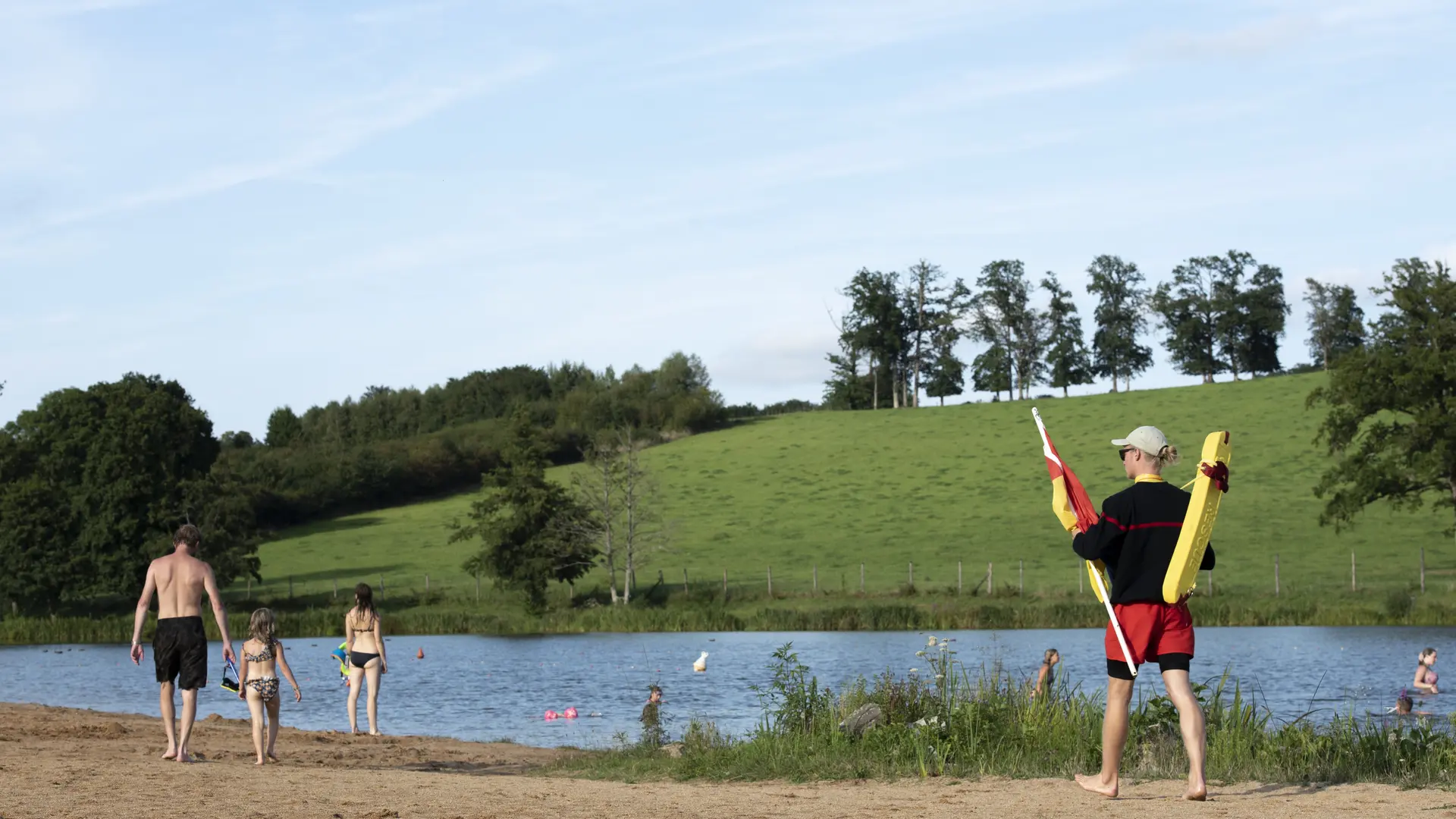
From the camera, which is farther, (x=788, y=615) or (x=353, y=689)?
(x=788, y=615)

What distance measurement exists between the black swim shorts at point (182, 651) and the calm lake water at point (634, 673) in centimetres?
719

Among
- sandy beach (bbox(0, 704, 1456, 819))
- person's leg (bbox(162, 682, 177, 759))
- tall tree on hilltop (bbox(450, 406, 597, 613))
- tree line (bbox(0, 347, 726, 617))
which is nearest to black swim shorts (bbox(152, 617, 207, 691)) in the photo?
person's leg (bbox(162, 682, 177, 759))

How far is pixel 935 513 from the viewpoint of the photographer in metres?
66.5

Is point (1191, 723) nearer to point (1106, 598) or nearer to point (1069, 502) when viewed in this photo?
point (1106, 598)

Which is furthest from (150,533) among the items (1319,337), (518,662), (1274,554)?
(1319,337)

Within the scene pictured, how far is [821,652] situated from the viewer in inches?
1339

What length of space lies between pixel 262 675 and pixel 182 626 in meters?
1.03

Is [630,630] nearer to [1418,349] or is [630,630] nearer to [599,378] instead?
[1418,349]

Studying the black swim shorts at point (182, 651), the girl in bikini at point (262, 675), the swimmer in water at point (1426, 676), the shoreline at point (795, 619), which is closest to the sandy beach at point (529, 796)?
the girl in bikini at point (262, 675)

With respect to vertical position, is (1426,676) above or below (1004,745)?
below

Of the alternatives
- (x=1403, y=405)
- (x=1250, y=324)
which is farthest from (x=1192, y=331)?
(x=1403, y=405)

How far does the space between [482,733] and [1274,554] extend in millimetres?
40839

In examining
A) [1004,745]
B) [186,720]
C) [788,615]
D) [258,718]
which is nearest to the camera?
[1004,745]

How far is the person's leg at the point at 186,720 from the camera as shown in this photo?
12.4m
